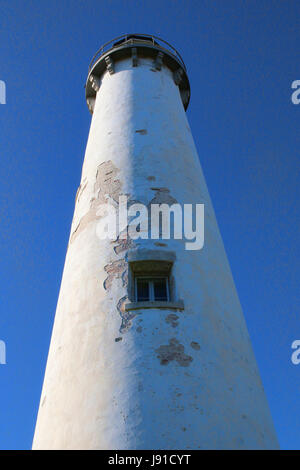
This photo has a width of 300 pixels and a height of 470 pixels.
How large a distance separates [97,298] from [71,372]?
48.5 inches

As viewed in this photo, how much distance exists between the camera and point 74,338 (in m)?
7.20

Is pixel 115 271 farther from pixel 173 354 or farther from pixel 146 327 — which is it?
pixel 173 354

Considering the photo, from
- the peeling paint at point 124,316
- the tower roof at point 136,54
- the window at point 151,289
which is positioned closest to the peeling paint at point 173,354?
the peeling paint at point 124,316

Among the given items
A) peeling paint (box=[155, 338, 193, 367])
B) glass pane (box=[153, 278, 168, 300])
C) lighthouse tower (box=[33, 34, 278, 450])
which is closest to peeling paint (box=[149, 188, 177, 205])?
lighthouse tower (box=[33, 34, 278, 450])

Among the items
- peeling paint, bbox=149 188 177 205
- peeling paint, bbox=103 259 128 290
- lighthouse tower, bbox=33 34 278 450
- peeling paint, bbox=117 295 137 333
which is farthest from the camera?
peeling paint, bbox=149 188 177 205

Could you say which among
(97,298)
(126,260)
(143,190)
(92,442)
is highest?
(143,190)

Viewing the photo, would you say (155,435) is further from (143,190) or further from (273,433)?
(143,190)

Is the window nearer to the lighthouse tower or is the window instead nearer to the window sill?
the lighthouse tower

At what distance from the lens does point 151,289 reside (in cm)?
775

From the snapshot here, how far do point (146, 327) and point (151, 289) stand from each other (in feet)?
3.57

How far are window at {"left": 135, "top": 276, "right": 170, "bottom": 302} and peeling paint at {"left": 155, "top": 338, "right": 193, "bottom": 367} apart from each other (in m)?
1.05

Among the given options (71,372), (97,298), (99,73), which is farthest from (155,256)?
(99,73)

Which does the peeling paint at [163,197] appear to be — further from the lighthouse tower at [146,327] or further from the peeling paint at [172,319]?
the peeling paint at [172,319]

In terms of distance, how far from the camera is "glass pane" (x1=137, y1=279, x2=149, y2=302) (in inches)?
299
